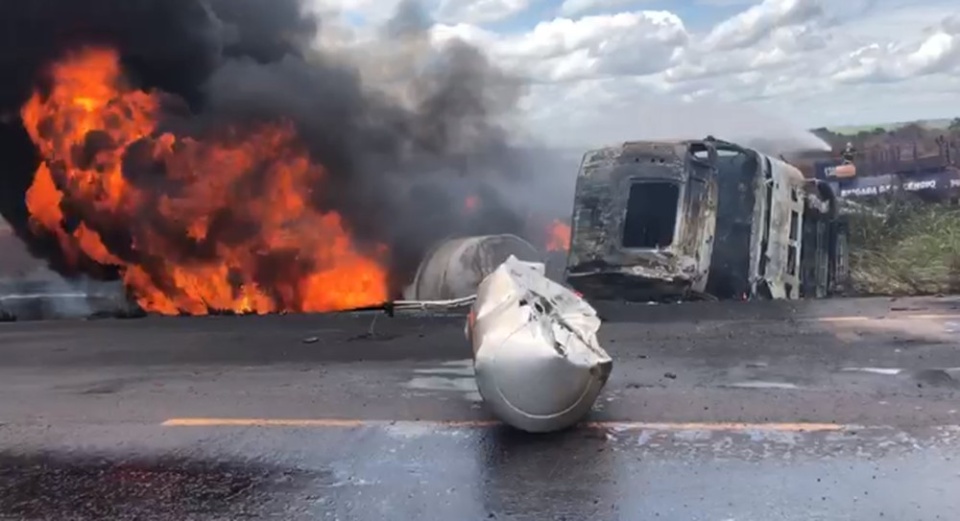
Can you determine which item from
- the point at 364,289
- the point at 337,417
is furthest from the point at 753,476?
the point at 364,289

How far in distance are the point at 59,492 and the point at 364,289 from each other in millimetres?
9397

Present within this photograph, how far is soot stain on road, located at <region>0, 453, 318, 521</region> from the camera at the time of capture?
15.2 ft

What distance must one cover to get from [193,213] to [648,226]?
6686mm

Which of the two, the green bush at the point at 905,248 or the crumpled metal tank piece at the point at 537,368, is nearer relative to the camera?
the crumpled metal tank piece at the point at 537,368

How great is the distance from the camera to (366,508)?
14.9 ft

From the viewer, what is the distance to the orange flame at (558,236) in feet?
43.3

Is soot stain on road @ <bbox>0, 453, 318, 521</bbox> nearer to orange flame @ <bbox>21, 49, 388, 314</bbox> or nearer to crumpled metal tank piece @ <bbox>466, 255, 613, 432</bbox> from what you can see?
crumpled metal tank piece @ <bbox>466, 255, 613, 432</bbox>

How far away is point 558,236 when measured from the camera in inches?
529

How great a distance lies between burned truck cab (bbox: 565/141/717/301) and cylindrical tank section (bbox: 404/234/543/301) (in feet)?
4.36

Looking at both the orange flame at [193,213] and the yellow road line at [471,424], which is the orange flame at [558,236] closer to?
the orange flame at [193,213]

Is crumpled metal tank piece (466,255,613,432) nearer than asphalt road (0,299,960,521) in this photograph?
No

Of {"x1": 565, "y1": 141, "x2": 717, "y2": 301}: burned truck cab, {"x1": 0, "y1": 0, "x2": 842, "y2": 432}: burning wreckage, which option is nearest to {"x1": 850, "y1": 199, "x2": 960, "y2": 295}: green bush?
{"x1": 0, "y1": 0, "x2": 842, "y2": 432}: burning wreckage

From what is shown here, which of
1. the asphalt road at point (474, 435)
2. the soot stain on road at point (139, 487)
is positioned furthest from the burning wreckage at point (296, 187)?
the soot stain on road at point (139, 487)

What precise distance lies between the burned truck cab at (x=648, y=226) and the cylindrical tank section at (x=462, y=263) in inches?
52.3
